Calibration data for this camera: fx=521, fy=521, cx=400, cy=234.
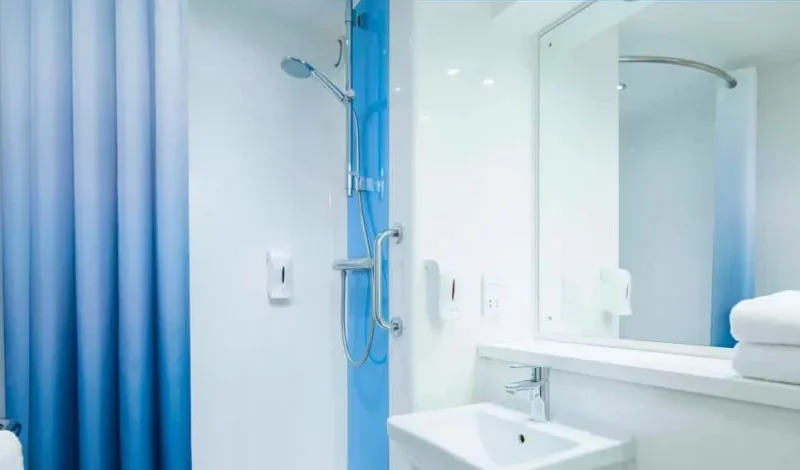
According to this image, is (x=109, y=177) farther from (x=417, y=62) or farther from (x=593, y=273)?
(x=593, y=273)

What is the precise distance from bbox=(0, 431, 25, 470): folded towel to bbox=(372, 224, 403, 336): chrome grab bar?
3.33 ft

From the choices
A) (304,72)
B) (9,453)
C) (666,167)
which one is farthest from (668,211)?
(9,453)

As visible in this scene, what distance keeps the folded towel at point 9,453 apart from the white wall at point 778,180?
76.1 inches

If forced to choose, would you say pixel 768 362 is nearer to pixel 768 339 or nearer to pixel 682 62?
pixel 768 339

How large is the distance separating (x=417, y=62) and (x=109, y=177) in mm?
999

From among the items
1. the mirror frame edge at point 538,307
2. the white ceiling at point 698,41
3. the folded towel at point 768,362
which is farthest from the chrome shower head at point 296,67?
the folded towel at point 768,362

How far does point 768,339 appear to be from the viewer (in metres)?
1.03

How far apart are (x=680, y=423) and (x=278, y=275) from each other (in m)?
1.51

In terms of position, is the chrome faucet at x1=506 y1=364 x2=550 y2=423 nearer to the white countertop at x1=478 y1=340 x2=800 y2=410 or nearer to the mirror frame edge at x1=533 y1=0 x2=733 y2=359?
the white countertop at x1=478 y1=340 x2=800 y2=410

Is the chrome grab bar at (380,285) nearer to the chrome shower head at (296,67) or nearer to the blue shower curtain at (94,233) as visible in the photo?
the blue shower curtain at (94,233)

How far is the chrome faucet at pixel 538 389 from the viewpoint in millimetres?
1481

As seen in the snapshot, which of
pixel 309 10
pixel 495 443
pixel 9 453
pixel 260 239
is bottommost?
pixel 495 443

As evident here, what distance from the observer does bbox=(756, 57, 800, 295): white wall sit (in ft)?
4.78

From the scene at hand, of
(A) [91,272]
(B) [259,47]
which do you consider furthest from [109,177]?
(B) [259,47]
